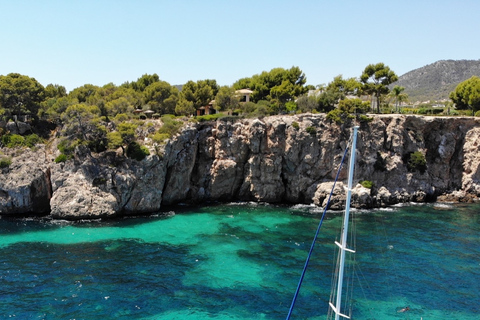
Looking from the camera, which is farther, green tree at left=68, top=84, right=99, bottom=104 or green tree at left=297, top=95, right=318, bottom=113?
green tree at left=68, top=84, right=99, bottom=104

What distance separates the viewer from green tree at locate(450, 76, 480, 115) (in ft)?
206

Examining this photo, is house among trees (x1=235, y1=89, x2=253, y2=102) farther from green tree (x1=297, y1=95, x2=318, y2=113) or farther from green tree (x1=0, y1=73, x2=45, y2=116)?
green tree (x1=0, y1=73, x2=45, y2=116)

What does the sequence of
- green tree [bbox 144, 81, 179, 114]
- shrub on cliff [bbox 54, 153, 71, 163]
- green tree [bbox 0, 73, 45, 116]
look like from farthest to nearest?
green tree [bbox 144, 81, 179, 114]
green tree [bbox 0, 73, 45, 116]
shrub on cliff [bbox 54, 153, 71, 163]

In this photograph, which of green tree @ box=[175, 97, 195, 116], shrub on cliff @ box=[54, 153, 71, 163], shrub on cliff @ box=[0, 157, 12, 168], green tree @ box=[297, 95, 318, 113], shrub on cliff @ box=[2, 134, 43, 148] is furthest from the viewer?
green tree @ box=[175, 97, 195, 116]

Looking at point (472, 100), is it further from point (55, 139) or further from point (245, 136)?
point (55, 139)

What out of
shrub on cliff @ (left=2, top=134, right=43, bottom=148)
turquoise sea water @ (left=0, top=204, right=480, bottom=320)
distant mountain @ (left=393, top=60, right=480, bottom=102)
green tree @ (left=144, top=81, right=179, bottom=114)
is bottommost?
turquoise sea water @ (left=0, top=204, right=480, bottom=320)

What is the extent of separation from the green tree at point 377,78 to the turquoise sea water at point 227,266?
2790 centimetres

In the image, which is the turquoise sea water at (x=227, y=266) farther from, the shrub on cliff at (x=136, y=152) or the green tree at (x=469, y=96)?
the green tree at (x=469, y=96)

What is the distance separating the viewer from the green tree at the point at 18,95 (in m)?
51.9

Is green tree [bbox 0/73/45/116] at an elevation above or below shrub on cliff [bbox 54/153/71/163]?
above

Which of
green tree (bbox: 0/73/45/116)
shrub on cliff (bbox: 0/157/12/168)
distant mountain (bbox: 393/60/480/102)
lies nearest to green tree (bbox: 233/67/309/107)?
green tree (bbox: 0/73/45/116)

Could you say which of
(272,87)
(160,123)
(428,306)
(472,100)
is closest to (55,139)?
(160,123)

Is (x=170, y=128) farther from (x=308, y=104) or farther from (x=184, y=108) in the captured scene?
(x=308, y=104)

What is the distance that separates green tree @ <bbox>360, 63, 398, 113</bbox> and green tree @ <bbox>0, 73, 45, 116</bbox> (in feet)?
187
